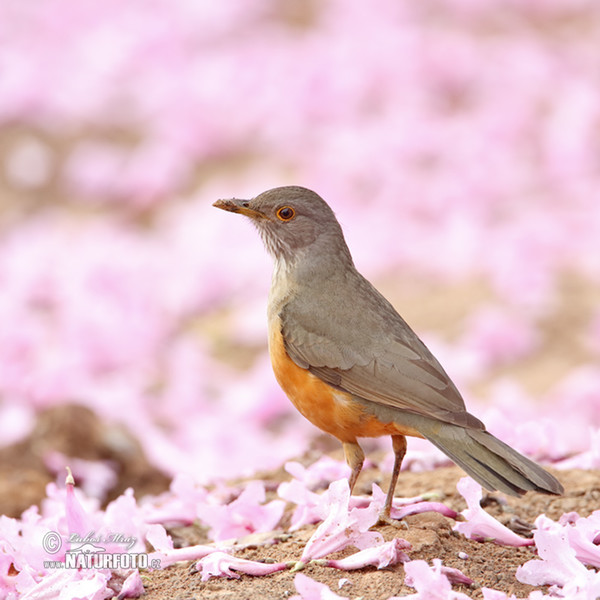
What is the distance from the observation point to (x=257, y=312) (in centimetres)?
886

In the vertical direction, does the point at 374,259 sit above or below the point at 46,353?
above

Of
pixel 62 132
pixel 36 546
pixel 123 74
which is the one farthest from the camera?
pixel 123 74

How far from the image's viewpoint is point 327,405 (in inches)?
162

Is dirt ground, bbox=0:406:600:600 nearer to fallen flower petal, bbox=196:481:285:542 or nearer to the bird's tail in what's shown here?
fallen flower petal, bbox=196:481:285:542

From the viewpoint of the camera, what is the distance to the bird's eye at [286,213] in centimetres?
466

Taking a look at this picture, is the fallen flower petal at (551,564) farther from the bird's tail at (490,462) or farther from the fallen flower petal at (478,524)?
the fallen flower petal at (478,524)

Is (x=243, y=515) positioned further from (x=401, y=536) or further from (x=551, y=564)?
(x=551, y=564)

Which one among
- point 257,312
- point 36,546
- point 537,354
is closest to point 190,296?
point 257,312

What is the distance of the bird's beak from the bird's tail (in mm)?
1214

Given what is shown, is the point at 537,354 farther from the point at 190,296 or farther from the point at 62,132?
the point at 62,132

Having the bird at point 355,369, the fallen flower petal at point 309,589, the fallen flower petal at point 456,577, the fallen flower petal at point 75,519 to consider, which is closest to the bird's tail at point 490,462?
the bird at point 355,369

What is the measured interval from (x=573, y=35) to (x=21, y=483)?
1075 cm

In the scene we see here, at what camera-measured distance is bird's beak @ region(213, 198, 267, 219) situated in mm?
4559

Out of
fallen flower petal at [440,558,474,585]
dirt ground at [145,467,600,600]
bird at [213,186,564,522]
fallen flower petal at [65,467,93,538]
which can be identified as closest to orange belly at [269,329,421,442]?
bird at [213,186,564,522]
